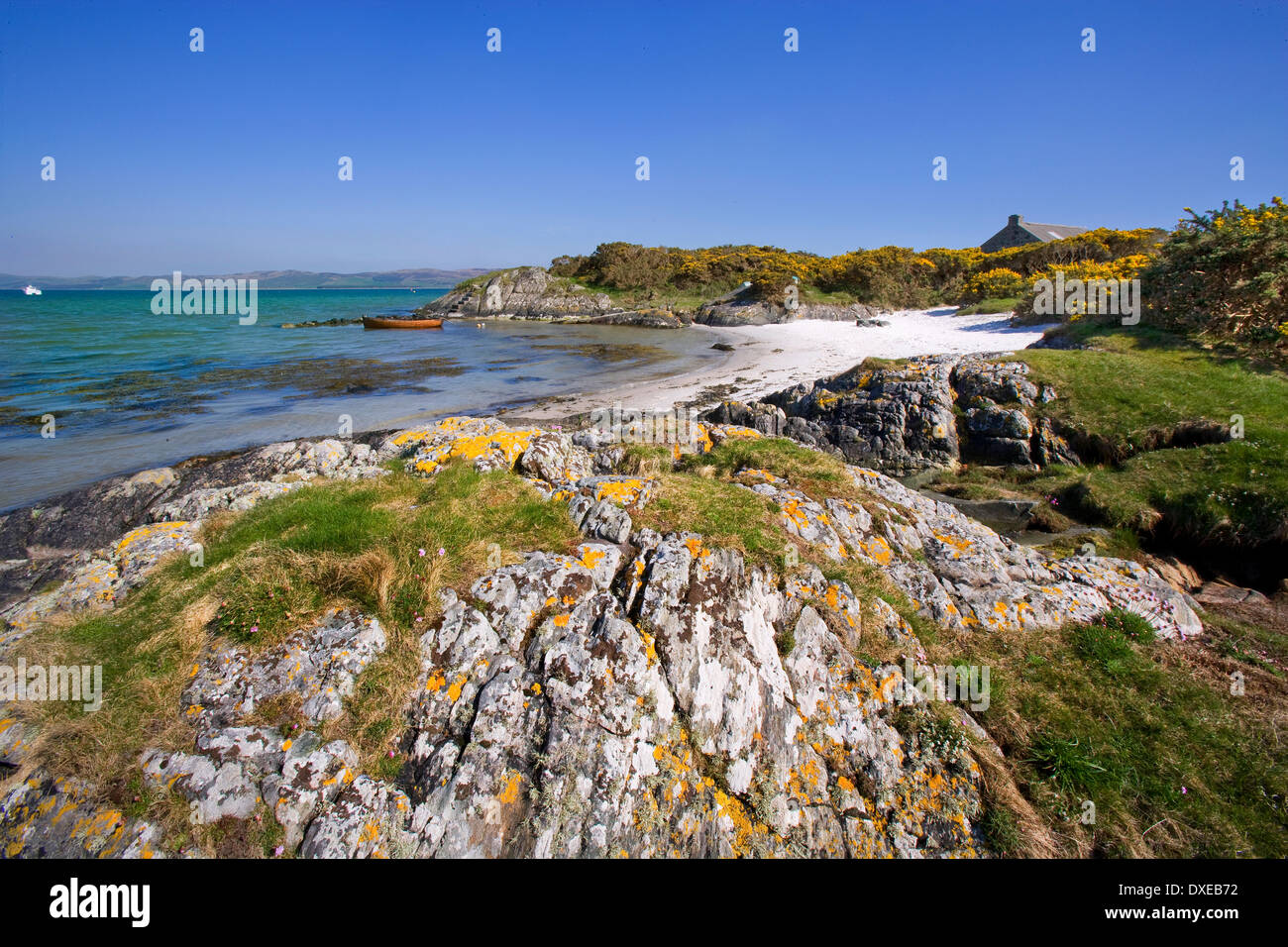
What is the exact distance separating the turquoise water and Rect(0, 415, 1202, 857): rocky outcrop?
50.7 ft

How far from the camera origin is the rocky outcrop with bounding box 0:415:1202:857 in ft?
13.1

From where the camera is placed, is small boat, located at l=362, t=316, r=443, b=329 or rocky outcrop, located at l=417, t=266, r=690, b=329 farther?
rocky outcrop, located at l=417, t=266, r=690, b=329

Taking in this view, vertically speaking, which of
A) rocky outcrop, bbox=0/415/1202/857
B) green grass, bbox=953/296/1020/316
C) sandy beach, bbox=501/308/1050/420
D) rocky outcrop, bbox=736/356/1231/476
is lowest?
rocky outcrop, bbox=0/415/1202/857

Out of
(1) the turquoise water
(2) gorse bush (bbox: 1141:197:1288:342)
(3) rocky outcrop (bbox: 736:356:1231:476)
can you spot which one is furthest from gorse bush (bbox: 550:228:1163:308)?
(3) rocky outcrop (bbox: 736:356:1231:476)

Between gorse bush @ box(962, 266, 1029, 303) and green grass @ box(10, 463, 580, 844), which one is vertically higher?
gorse bush @ box(962, 266, 1029, 303)

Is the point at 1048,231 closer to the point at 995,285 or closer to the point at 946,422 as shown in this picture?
the point at 995,285

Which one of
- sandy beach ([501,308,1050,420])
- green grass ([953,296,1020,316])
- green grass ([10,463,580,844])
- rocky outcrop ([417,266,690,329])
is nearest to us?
green grass ([10,463,580,844])

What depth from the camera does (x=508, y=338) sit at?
168 ft

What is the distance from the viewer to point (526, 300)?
76.1 metres

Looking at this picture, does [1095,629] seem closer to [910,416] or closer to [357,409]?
[910,416]

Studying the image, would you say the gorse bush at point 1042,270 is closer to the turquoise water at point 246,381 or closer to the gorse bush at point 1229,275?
the gorse bush at point 1229,275

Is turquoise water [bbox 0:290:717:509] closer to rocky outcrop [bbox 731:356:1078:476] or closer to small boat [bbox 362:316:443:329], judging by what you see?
small boat [bbox 362:316:443:329]

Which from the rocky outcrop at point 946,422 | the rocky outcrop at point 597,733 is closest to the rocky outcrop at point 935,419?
the rocky outcrop at point 946,422
